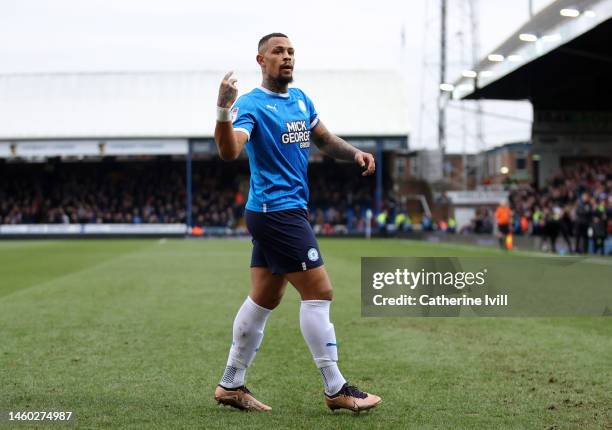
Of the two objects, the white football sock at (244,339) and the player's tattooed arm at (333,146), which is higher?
the player's tattooed arm at (333,146)

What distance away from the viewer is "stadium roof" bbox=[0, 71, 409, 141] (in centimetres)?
5631

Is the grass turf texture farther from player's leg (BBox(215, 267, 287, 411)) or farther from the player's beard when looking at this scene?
the player's beard

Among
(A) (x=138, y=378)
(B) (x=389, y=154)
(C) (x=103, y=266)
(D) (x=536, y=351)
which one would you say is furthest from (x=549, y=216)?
(B) (x=389, y=154)

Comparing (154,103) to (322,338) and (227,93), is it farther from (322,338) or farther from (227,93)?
(227,93)

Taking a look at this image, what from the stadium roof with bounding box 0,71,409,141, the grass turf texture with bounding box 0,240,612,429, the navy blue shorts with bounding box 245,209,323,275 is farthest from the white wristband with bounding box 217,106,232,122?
the stadium roof with bounding box 0,71,409,141

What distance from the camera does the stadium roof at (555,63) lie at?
2661 cm

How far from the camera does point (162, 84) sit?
2355 inches

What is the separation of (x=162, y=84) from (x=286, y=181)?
55.6 meters

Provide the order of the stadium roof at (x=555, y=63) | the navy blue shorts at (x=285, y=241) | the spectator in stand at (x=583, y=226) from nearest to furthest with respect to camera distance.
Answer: the navy blue shorts at (x=285, y=241)
the stadium roof at (x=555, y=63)
the spectator in stand at (x=583, y=226)

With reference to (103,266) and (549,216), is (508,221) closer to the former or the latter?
(549,216)

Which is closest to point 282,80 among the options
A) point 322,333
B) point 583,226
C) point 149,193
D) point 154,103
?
point 322,333

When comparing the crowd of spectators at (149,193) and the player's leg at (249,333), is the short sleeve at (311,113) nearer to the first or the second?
the player's leg at (249,333)

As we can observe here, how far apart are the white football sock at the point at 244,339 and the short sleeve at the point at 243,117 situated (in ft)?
3.84

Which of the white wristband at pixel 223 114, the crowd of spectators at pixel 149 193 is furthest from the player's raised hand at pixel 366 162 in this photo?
the crowd of spectators at pixel 149 193
